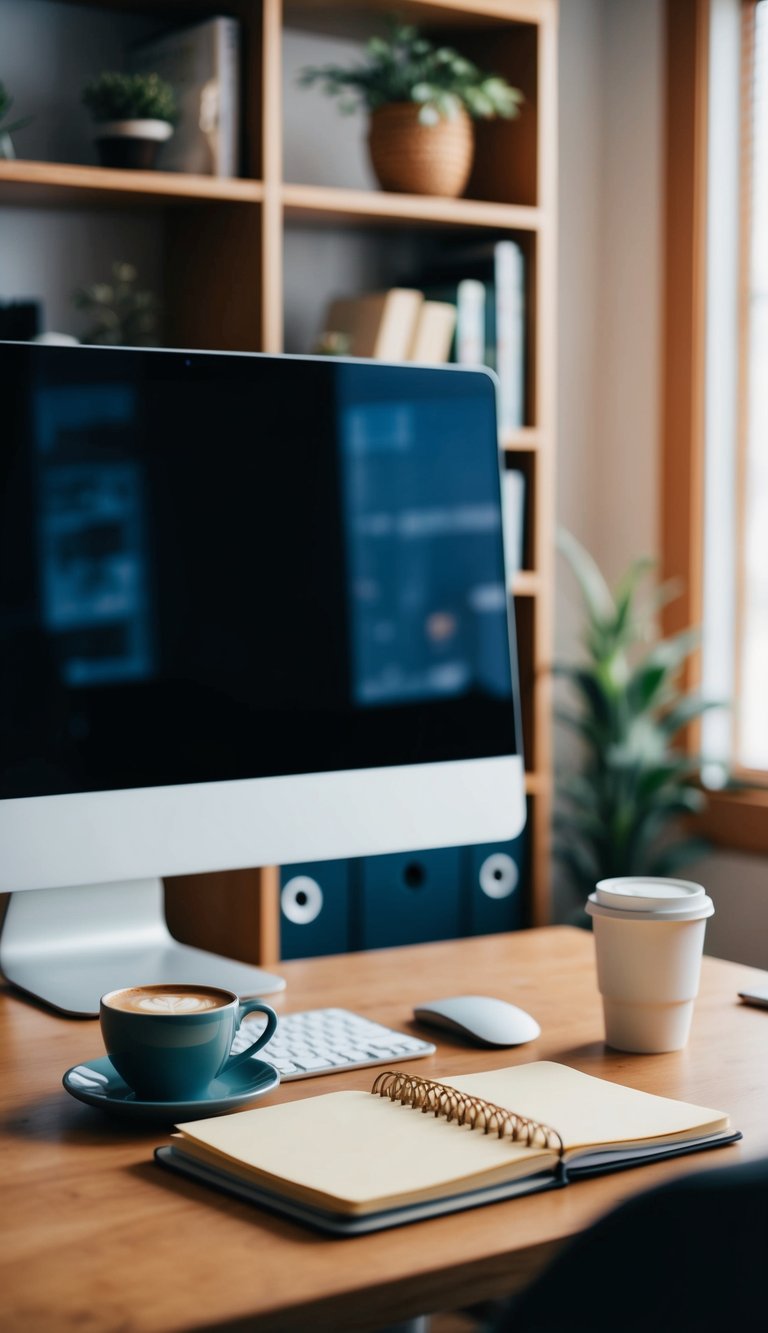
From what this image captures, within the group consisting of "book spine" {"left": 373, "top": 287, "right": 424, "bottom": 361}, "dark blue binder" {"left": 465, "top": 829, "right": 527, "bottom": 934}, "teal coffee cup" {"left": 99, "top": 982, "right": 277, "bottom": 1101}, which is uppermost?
"book spine" {"left": 373, "top": 287, "right": 424, "bottom": 361}

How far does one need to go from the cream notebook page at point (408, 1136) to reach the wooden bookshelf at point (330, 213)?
3.75ft

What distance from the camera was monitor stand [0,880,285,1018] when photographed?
1.32m

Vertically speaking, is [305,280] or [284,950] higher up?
[305,280]

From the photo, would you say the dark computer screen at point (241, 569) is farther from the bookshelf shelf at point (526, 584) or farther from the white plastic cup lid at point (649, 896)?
the bookshelf shelf at point (526, 584)

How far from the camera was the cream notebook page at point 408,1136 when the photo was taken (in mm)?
845

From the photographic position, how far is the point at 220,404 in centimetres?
131

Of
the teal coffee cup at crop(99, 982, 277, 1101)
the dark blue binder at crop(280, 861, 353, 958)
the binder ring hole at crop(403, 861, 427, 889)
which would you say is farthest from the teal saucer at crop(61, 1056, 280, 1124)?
the binder ring hole at crop(403, 861, 427, 889)

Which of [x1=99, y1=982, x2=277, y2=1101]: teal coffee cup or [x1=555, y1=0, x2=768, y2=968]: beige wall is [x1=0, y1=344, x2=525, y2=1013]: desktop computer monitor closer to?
[x1=99, y1=982, x2=277, y2=1101]: teal coffee cup

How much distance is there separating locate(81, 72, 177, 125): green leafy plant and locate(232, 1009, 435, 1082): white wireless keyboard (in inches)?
55.5

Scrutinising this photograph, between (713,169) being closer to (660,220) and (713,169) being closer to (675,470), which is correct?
(660,220)

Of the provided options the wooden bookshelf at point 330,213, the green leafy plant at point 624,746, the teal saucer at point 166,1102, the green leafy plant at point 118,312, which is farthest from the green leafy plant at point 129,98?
the teal saucer at point 166,1102

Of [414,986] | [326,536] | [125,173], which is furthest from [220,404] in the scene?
[125,173]

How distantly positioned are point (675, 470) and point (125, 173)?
1222 mm

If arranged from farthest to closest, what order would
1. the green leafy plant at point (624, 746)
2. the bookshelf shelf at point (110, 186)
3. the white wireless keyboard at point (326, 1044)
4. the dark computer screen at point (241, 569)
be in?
the green leafy plant at point (624, 746) → the bookshelf shelf at point (110, 186) → the dark computer screen at point (241, 569) → the white wireless keyboard at point (326, 1044)
